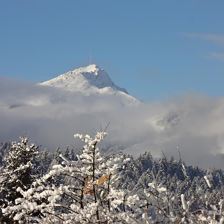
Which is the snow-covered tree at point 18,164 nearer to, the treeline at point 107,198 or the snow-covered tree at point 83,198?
the treeline at point 107,198

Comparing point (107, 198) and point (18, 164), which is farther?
point (18, 164)

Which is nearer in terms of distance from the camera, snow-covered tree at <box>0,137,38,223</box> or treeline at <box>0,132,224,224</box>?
treeline at <box>0,132,224,224</box>

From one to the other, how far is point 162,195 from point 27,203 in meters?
1.44

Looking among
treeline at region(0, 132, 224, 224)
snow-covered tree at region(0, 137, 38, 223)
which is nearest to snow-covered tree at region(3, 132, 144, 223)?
treeline at region(0, 132, 224, 224)

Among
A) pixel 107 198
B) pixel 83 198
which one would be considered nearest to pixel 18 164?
pixel 83 198

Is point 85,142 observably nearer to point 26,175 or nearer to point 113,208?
point 113,208

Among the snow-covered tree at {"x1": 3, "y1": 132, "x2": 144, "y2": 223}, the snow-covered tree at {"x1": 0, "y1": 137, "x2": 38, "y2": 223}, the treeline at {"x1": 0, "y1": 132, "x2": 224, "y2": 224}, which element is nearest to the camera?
the treeline at {"x1": 0, "y1": 132, "x2": 224, "y2": 224}

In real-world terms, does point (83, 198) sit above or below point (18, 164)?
below

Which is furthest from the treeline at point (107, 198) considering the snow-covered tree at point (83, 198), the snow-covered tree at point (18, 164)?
the snow-covered tree at point (18, 164)

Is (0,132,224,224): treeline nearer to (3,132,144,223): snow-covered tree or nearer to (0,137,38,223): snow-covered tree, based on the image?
(3,132,144,223): snow-covered tree

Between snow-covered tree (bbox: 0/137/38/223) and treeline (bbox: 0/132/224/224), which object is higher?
snow-covered tree (bbox: 0/137/38/223)

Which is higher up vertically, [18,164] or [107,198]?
[18,164]

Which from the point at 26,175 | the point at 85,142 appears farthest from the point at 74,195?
the point at 26,175

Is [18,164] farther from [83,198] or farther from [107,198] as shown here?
[107,198]
